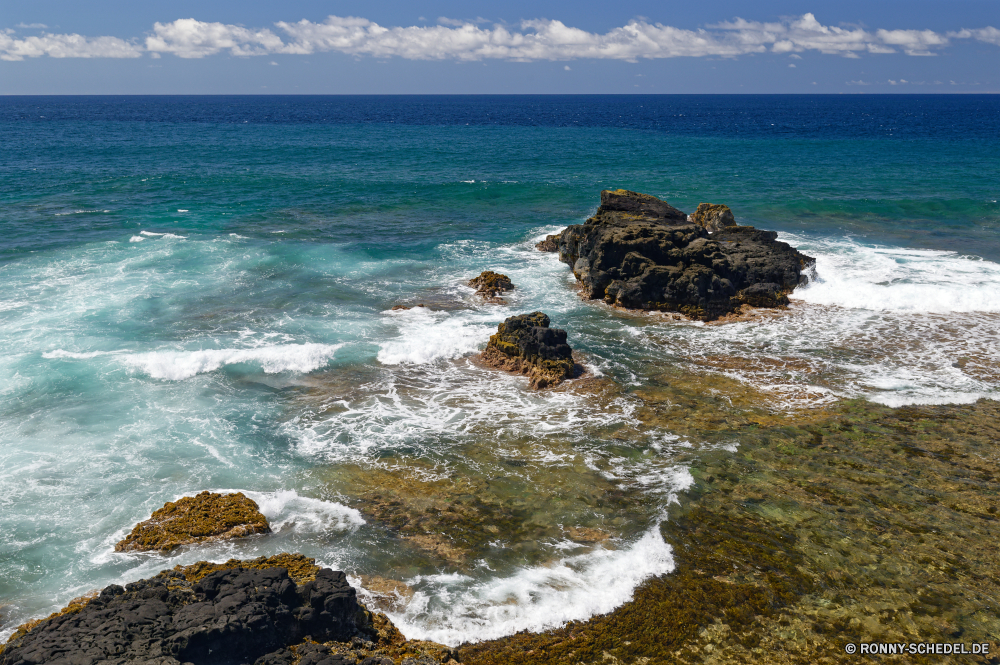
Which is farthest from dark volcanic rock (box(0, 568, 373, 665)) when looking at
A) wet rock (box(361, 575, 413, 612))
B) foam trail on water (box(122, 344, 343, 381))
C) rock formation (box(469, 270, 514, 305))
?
rock formation (box(469, 270, 514, 305))

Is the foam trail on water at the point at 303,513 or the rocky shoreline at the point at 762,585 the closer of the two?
the rocky shoreline at the point at 762,585

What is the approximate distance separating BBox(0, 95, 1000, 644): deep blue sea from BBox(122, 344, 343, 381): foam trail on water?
0.29 ft

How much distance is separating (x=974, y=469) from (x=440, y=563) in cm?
1289

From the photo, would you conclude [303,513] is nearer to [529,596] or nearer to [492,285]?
[529,596]

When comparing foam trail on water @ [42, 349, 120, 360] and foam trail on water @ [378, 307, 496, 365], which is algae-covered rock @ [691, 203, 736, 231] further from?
foam trail on water @ [42, 349, 120, 360]

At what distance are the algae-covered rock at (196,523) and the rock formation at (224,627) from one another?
202cm

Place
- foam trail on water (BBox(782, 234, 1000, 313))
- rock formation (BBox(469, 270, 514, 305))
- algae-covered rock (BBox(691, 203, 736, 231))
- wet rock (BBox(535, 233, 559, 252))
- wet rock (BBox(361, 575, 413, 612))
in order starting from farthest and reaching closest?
wet rock (BBox(535, 233, 559, 252)) → algae-covered rock (BBox(691, 203, 736, 231)) → rock formation (BBox(469, 270, 514, 305)) → foam trail on water (BBox(782, 234, 1000, 313)) → wet rock (BBox(361, 575, 413, 612))

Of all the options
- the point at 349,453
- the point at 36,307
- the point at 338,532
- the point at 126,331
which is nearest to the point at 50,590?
the point at 338,532

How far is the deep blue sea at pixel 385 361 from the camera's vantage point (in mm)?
12914

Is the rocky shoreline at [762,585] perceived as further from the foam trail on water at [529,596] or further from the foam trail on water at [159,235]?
the foam trail on water at [159,235]

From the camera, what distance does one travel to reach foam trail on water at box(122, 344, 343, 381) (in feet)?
68.7

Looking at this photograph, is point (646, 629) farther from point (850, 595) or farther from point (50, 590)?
point (50, 590)

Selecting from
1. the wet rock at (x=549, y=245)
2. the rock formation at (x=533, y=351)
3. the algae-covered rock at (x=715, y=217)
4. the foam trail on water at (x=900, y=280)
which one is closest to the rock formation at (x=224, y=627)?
the rock formation at (x=533, y=351)

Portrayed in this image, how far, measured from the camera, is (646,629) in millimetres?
10961
